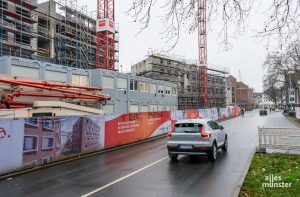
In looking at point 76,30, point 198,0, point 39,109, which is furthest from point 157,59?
point 198,0

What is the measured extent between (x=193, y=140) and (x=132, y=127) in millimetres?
8428

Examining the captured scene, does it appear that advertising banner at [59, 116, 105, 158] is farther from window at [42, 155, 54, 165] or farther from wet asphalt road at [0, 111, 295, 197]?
wet asphalt road at [0, 111, 295, 197]

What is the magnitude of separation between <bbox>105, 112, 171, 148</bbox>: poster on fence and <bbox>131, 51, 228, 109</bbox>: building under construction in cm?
4287

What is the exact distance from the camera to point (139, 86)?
37094mm

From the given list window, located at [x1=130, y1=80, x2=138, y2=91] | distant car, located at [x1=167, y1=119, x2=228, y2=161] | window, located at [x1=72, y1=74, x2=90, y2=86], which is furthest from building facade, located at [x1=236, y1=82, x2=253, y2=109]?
distant car, located at [x1=167, y1=119, x2=228, y2=161]

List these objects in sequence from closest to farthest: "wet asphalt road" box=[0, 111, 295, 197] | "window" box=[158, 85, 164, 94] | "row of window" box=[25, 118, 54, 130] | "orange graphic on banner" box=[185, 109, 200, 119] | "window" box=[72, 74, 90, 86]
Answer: "wet asphalt road" box=[0, 111, 295, 197]
"row of window" box=[25, 118, 54, 130]
"window" box=[72, 74, 90, 86]
"orange graphic on banner" box=[185, 109, 200, 119]
"window" box=[158, 85, 164, 94]

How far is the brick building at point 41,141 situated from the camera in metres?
→ 11.5

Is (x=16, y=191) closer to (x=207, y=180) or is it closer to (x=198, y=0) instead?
(x=207, y=180)

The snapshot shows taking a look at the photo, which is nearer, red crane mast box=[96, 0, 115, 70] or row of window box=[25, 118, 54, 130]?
row of window box=[25, 118, 54, 130]

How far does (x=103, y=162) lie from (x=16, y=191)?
15.5ft

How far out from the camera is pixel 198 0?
585cm

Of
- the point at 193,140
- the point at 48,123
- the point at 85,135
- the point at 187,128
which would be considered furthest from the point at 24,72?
the point at 193,140

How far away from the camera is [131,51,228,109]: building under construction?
6869cm

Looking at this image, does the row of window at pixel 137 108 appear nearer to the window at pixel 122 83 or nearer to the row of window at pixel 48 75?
the window at pixel 122 83
